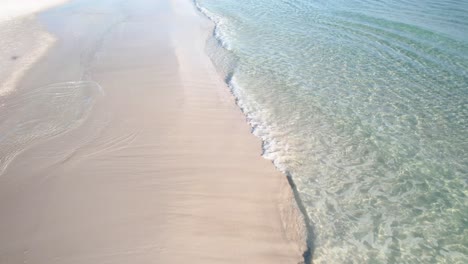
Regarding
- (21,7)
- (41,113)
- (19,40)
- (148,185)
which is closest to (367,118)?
(148,185)

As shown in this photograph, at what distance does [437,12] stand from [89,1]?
20378 millimetres

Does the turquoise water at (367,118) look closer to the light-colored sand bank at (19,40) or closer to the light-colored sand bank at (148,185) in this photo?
the light-colored sand bank at (148,185)

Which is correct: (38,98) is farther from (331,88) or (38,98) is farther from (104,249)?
(331,88)

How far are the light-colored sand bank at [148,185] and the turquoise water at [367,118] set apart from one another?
758 millimetres

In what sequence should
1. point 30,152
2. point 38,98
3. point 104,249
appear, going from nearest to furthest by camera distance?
point 104,249
point 30,152
point 38,98

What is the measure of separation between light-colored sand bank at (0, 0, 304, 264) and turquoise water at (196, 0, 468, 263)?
2.49 ft

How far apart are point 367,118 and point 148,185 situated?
18.8 ft

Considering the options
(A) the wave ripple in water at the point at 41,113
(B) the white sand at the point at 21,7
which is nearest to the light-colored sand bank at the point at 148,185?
(A) the wave ripple in water at the point at 41,113

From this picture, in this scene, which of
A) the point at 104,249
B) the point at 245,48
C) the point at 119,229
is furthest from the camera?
the point at 245,48

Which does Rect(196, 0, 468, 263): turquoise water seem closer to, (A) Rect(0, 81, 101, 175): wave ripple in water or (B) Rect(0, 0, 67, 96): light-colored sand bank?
(A) Rect(0, 81, 101, 175): wave ripple in water

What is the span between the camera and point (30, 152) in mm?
6773

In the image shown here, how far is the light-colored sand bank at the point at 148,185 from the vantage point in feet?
15.9

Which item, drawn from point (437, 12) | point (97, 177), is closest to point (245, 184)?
point (97, 177)

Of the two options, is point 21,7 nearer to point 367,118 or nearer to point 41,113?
point 41,113
